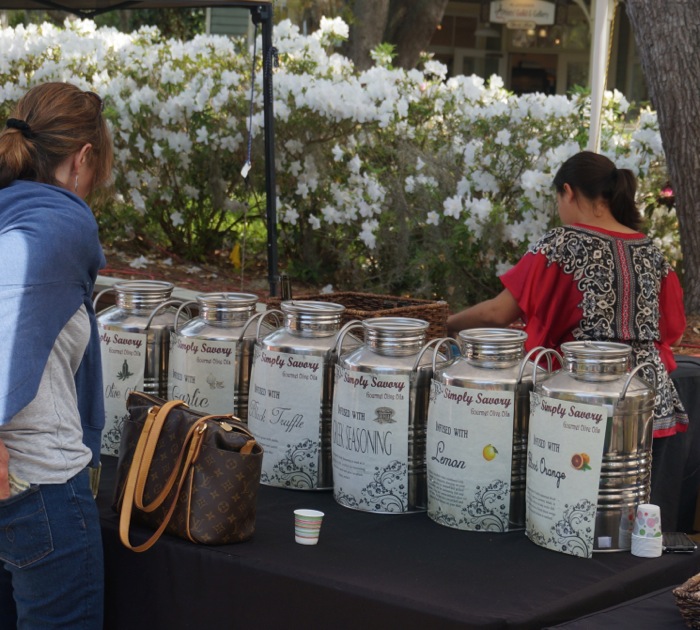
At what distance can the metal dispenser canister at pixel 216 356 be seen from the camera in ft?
8.34

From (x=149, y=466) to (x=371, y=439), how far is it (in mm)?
452

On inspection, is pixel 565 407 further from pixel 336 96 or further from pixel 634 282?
pixel 336 96

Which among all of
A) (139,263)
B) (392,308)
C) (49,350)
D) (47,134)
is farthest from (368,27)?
(49,350)

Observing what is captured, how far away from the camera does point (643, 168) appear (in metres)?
5.41

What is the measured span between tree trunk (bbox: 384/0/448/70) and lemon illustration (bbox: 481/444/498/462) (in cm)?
980

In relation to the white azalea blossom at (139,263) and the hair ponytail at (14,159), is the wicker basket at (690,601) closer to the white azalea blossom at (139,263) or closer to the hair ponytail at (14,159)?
the hair ponytail at (14,159)

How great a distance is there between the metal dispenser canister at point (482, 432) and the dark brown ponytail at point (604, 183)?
0.98m

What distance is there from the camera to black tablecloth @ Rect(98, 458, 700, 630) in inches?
71.6

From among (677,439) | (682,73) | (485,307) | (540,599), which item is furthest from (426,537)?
(682,73)

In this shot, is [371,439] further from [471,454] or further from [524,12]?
[524,12]

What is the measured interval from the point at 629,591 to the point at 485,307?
1.17 metres

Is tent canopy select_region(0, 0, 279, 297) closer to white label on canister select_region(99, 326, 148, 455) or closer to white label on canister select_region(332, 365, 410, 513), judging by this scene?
white label on canister select_region(99, 326, 148, 455)

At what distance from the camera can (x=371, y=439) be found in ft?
7.26

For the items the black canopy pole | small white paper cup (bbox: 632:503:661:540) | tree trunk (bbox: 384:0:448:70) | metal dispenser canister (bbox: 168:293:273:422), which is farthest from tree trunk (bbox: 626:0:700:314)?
tree trunk (bbox: 384:0:448:70)
